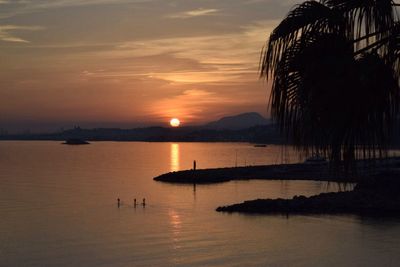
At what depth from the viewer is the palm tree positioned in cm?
373

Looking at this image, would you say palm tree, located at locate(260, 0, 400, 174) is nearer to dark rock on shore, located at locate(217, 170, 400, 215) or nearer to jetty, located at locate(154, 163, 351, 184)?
dark rock on shore, located at locate(217, 170, 400, 215)

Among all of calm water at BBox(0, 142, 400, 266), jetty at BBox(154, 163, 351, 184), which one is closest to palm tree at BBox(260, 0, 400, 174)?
calm water at BBox(0, 142, 400, 266)

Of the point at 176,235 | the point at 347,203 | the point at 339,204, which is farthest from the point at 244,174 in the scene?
the point at 176,235

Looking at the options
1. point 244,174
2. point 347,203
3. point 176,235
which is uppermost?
point 244,174

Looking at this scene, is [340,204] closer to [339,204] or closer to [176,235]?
[339,204]

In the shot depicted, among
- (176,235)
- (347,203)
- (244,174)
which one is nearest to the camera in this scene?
(176,235)

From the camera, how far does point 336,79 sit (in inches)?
146

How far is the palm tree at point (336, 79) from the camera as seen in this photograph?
12.2 feet

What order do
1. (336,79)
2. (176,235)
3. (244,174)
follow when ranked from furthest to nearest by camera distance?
1. (244,174)
2. (176,235)
3. (336,79)

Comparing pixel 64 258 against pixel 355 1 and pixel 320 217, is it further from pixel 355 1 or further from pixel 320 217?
pixel 355 1

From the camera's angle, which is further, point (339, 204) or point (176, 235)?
point (339, 204)

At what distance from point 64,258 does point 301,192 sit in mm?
42944

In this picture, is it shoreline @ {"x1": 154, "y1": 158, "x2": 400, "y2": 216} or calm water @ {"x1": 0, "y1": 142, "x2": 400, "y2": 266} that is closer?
calm water @ {"x1": 0, "y1": 142, "x2": 400, "y2": 266}

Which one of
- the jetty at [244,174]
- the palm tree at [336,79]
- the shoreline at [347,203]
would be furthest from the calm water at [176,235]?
the palm tree at [336,79]
